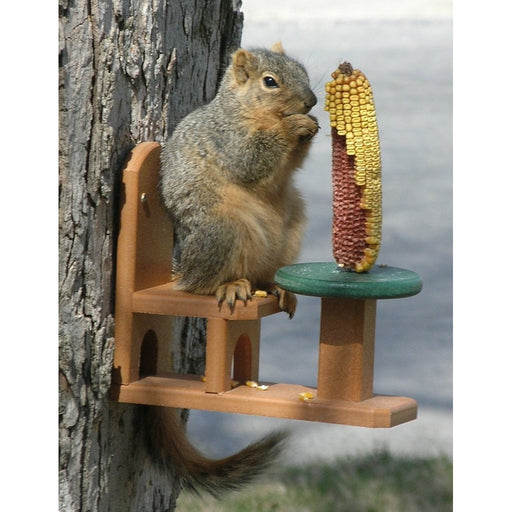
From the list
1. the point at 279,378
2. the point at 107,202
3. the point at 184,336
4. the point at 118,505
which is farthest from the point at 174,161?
the point at 279,378

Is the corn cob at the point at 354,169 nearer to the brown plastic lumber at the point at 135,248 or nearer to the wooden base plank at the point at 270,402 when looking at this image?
the wooden base plank at the point at 270,402

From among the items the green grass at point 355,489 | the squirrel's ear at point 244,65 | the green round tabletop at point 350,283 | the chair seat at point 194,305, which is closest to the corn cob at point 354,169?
the green round tabletop at point 350,283

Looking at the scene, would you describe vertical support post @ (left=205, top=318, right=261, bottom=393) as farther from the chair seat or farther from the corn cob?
the corn cob

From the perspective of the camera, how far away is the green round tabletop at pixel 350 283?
157 centimetres

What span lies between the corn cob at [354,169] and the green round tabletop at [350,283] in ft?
0.11

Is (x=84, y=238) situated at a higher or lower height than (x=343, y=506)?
higher

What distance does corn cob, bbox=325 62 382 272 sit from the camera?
1592mm

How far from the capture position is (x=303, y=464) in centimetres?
328

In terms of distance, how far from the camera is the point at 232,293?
1763 mm

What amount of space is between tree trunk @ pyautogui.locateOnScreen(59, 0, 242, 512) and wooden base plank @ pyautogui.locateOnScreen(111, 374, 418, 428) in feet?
0.25

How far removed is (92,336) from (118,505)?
334mm

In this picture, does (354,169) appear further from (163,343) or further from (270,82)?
(163,343)

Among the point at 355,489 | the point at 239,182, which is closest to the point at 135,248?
the point at 239,182

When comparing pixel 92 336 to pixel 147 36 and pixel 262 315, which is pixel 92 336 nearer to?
pixel 262 315
